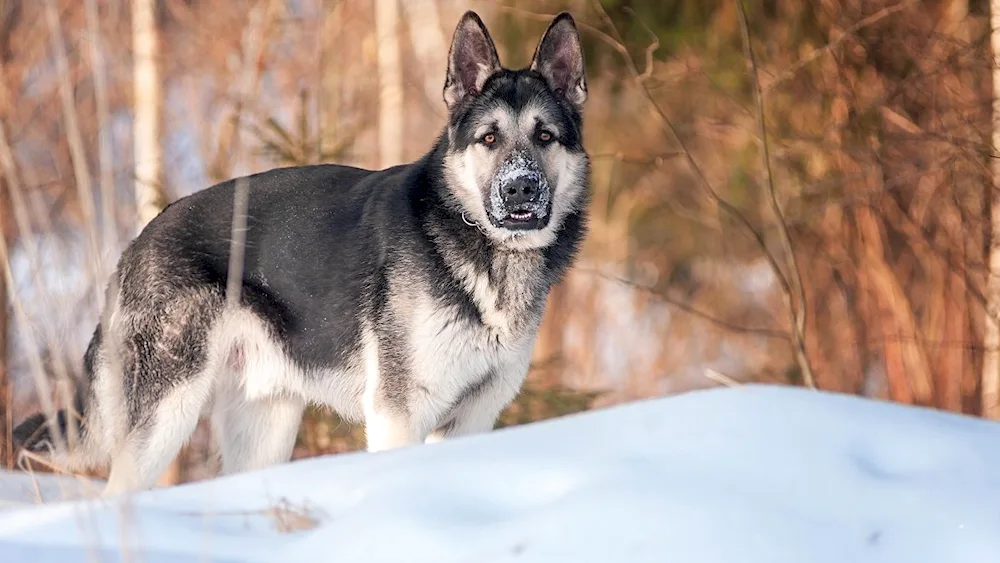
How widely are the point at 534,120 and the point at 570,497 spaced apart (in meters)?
2.39

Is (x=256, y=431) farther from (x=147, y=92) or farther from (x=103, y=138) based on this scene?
(x=147, y=92)

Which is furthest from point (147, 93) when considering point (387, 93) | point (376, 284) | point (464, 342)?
point (464, 342)

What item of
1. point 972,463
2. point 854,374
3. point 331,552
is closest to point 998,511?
point 972,463

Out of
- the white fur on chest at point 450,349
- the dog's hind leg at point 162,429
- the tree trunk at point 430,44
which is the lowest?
the tree trunk at point 430,44

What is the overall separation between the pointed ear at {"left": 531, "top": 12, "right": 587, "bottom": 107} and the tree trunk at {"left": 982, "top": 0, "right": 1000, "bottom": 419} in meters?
2.53

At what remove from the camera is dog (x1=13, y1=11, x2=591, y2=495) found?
4.05 metres

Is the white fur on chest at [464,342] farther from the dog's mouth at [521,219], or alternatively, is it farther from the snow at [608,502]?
the snow at [608,502]

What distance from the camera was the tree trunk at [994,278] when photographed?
6.21 metres

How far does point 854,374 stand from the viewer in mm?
8664

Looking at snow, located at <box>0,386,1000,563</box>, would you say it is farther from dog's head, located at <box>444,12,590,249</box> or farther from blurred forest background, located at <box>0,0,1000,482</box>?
dog's head, located at <box>444,12,590,249</box>

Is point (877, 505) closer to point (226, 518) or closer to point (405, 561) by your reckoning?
point (405, 561)

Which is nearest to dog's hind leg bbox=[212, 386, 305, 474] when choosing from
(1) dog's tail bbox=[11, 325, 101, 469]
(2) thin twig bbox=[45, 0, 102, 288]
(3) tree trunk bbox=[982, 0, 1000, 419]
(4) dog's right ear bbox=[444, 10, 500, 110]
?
(1) dog's tail bbox=[11, 325, 101, 469]

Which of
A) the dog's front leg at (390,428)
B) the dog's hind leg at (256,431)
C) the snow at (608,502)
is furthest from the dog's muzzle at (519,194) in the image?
the snow at (608,502)

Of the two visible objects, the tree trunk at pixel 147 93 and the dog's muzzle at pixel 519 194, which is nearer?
the dog's muzzle at pixel 519 194
